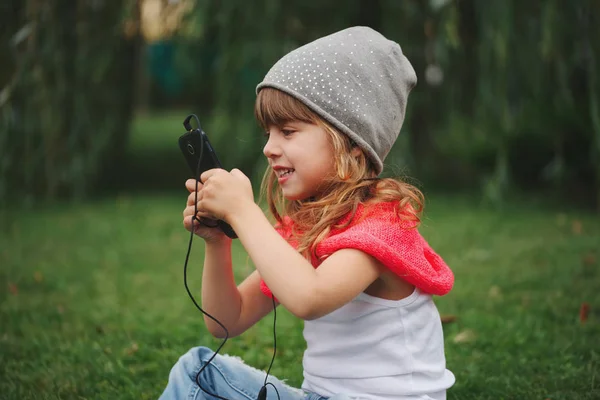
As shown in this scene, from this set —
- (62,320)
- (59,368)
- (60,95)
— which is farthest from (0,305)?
(60,95)

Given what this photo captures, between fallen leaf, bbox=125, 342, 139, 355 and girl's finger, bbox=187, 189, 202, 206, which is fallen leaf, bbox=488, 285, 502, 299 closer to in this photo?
fallen leaf, bbox=125, 342, 139, 355

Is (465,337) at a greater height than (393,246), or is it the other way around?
(393,246)

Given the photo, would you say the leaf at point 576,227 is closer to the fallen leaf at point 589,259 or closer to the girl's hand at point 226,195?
the fallen leaf at point 589,259

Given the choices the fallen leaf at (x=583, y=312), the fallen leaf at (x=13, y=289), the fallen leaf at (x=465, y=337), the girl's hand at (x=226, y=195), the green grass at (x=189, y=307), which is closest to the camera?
the girl's hand at (x=226, y=195)

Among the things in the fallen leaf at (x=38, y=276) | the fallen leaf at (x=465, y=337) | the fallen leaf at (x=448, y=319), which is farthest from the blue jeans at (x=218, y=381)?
the fallen leaf at (x=38, y=276)

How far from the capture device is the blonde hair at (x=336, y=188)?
181 cm

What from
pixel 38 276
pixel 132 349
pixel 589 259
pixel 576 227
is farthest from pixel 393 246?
pixel 576 227

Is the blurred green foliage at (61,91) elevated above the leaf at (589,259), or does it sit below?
above

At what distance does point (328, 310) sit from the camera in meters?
1.61

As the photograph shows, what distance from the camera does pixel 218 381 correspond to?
1943mm

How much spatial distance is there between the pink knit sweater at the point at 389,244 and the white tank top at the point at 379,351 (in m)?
0.06

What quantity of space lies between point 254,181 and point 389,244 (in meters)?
4.24

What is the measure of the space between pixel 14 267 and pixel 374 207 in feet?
10.4

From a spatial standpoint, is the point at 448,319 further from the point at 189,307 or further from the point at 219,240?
the point at 219,240
